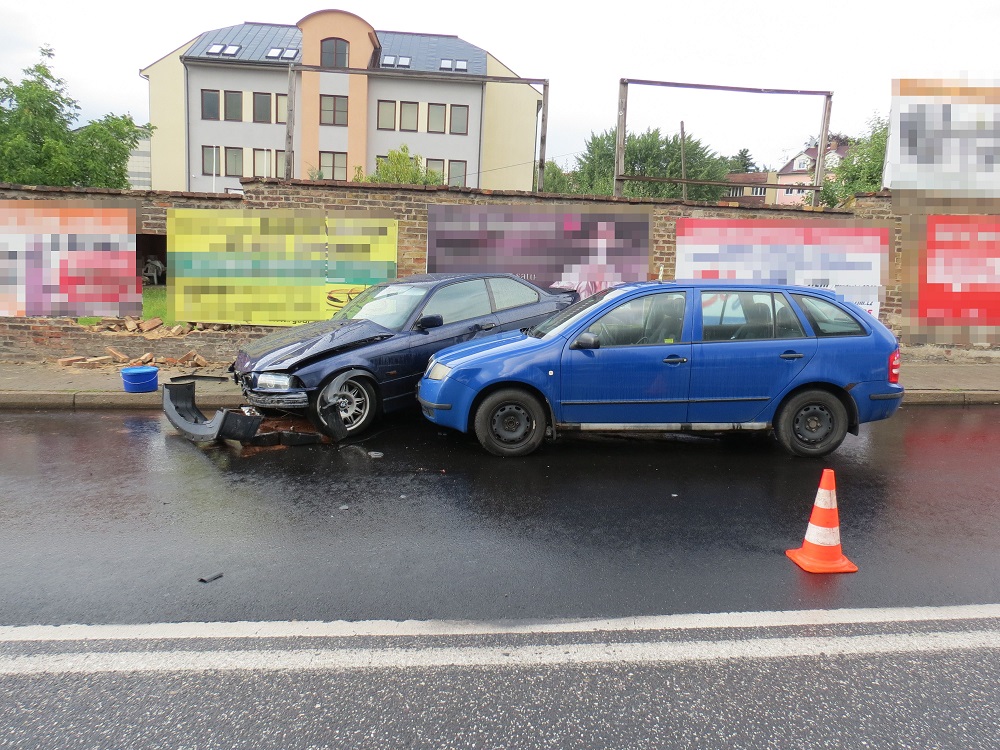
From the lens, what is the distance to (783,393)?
6.43 metres

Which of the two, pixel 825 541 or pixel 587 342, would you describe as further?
pixel 587 342

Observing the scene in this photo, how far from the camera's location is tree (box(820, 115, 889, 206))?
91.2ft

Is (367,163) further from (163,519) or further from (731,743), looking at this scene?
(731,743)

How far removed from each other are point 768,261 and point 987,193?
380cm

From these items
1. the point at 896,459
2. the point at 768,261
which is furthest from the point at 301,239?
the point at 896,459

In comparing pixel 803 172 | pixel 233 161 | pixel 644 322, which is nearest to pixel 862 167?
pixel 803 172

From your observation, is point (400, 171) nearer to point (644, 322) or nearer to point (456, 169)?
point (456, 169)

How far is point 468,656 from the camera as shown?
3.13 metres

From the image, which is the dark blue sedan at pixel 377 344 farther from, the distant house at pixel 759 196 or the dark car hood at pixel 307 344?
the distant house at pixel 759 196

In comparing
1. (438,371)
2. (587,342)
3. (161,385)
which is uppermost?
(587,342)

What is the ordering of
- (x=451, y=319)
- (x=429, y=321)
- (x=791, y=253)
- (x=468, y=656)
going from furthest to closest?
1. (x=791, y=253)
2. (x=451, y=319)
3. (x=429, y=321)
4. (x=468, y=656)

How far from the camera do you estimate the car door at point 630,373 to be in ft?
20.9

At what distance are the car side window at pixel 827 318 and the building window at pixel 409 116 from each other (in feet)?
135

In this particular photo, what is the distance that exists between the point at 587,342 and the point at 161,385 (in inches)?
242
